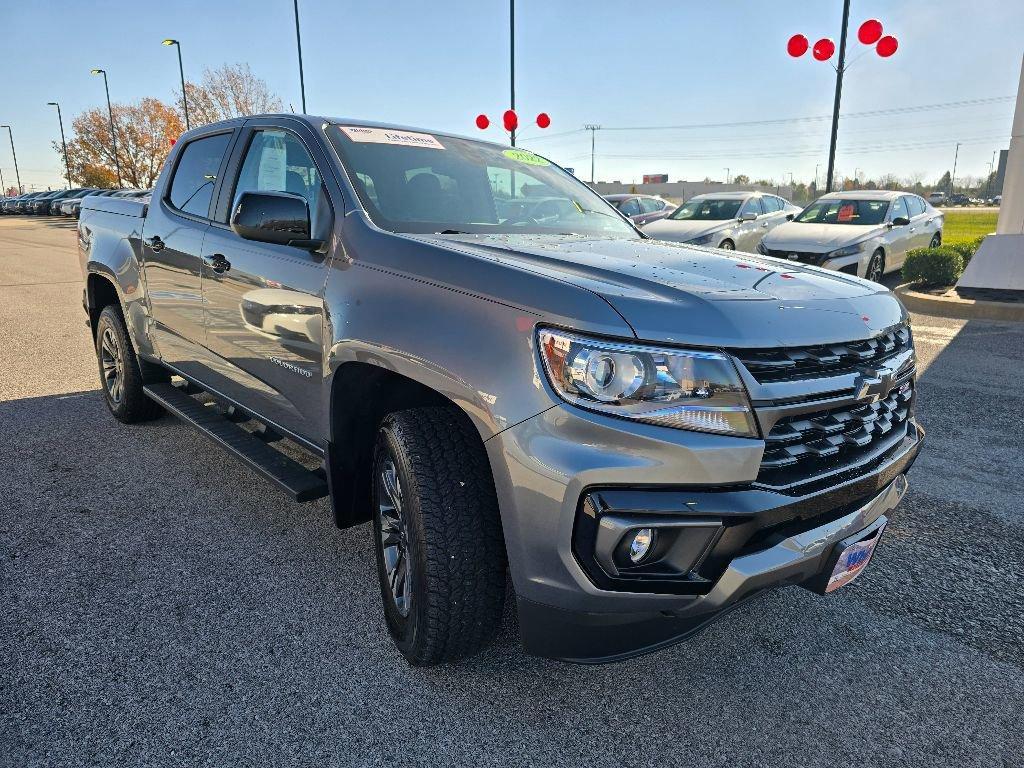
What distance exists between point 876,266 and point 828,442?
1096 cm

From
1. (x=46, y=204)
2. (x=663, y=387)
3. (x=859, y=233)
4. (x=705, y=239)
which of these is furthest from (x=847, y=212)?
(x=46, y=204)

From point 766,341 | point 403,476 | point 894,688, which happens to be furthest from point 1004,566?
point 403,476

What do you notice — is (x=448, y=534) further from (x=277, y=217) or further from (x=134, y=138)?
(x=134, y=138)

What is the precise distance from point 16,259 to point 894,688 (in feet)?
66.7

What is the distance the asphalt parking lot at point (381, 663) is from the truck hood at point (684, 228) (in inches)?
377

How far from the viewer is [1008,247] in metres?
9.63

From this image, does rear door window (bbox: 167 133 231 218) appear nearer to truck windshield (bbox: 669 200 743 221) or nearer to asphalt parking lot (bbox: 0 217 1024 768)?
asphalt parking lot (bbox: 0 217 1024 768)

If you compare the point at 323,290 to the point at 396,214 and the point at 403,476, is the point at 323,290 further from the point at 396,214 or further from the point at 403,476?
the point at 403,476

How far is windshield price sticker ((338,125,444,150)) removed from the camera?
121 inches

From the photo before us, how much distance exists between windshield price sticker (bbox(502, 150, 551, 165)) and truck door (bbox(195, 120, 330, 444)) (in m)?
1.13

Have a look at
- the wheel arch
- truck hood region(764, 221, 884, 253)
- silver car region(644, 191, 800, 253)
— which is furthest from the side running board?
silver car region(644, 191, 800, 253)

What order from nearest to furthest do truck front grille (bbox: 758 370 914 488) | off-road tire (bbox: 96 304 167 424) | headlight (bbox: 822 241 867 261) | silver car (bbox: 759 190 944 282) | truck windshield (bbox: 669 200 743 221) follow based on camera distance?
truck front grille (bbox: 758 370 914 488) → off-road tire (bbox: 96 304 167 424) → headlight (bbox: 822 241 867 261) → silver car (bbox: 759 190 944 282) → truck windshield (bbox: 669 200 743 221)

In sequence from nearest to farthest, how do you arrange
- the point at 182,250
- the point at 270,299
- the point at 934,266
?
the point at 270,299 → the point at 182,250 → the point at 934,266

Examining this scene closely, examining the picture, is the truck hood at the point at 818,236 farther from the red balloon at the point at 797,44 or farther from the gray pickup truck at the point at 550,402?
the gray pickup truck at the point at 550,402
